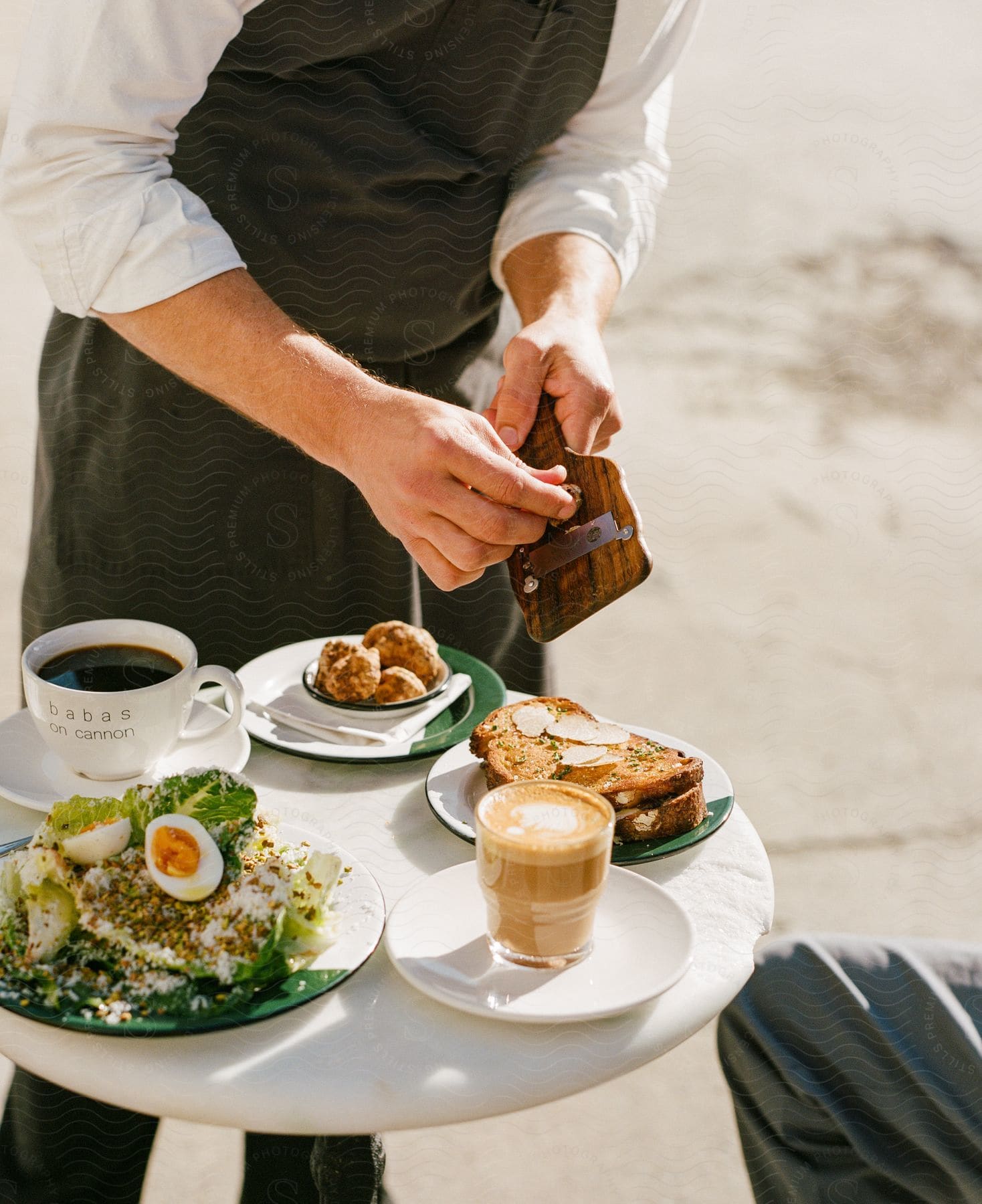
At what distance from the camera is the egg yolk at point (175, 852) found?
0.87 m

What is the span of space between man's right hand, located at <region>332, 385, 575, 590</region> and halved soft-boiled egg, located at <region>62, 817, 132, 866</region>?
42 centimetres

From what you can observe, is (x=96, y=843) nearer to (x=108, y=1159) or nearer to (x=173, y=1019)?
(x=173, y=1019)

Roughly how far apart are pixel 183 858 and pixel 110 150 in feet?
2.62

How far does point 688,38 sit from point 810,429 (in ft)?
10.5

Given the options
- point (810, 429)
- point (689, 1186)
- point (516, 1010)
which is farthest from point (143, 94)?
point (810, 429)

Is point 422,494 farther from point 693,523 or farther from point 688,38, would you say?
point 693,523

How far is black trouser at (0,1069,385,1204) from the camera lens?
4.42ft

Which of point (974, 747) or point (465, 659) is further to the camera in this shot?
point (974, 747)

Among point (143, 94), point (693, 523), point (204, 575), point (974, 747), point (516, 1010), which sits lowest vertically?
point (693, 523)

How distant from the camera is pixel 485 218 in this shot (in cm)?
162

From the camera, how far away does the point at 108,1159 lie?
1.40 meters

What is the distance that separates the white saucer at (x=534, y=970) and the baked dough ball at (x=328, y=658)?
0.38m

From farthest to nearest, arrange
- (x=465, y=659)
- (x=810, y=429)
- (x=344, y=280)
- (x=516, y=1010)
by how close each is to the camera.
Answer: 1. (x=810, y=429)
2. (x=344, y=280)
3. (x=465, y=659)
4. (x=516, y=1010)

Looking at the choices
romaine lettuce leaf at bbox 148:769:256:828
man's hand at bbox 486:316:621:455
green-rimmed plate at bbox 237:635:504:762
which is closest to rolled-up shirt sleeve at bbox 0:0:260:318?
man's hand at bbox 486:316:621:455
